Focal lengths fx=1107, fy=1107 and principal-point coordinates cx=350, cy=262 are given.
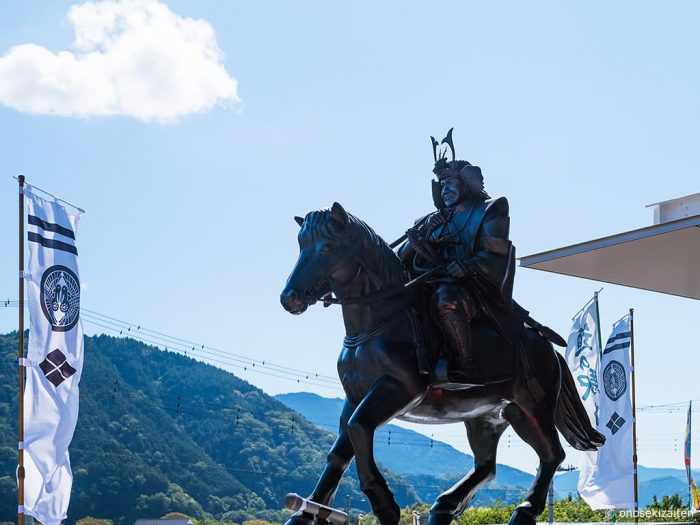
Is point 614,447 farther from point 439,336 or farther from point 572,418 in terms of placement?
point 439,336

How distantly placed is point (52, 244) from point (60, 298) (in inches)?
31.1

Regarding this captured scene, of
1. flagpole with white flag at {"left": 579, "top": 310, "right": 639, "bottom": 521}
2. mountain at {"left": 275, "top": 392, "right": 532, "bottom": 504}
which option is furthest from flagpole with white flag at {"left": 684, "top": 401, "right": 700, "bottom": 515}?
mountain at {"left": 275, "top": 392, "right": 532, "bottom": 504}

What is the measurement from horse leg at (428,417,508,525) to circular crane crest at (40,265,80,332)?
9513 millimetres

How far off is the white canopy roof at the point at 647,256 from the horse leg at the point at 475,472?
351 centimetres

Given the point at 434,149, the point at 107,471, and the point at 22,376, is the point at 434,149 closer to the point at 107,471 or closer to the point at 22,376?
the point at 22,376

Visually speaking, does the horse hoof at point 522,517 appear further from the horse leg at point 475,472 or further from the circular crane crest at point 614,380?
the circular crane crest at point 614,380

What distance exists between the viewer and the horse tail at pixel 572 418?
301 inches

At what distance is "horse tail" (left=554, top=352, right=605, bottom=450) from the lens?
7.63 metres

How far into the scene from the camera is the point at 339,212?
6527 mm

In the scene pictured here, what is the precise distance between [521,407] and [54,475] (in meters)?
9.91

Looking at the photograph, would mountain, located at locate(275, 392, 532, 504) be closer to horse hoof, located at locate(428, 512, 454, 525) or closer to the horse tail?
the horse tail

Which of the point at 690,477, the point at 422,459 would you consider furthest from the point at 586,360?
the point at 422,459

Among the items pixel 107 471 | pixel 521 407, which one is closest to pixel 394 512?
pixel 521 407

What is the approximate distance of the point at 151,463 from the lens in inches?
2697
